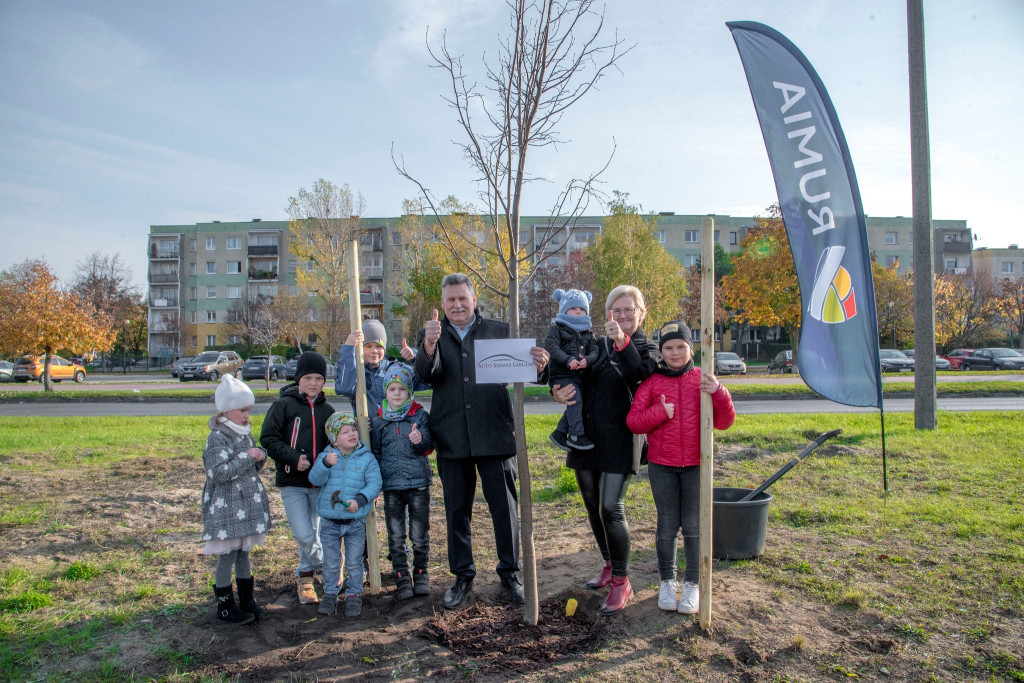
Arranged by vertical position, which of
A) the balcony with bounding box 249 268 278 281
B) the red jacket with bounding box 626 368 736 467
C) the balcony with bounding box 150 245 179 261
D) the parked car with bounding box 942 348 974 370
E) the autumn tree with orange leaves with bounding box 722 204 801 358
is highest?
the balcony with bounding box 150 245 179 261

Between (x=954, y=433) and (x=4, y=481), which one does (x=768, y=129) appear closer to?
(x=954, y=433)

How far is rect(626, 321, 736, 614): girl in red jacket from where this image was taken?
3.73 m

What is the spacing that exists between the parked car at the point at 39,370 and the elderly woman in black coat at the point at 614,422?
39.6 metres

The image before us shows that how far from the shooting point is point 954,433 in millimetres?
9250

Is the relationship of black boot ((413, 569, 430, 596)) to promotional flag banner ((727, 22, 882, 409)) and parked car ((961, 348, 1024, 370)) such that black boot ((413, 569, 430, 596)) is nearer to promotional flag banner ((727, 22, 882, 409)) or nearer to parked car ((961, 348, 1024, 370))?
promotional flag banner ((727, 22, 882, 409))

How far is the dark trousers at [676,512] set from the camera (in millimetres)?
3791

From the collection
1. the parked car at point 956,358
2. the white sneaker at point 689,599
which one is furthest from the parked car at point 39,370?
the parked car at point 956,358

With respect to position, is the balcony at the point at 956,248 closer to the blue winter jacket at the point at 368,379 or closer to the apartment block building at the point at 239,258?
the apartment block building at the point at 239,258

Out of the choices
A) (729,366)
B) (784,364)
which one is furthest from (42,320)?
(784,364)

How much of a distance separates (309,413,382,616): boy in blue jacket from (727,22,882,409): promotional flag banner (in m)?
3.58

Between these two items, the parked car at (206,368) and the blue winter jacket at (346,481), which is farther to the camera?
the parked car at (206,368)

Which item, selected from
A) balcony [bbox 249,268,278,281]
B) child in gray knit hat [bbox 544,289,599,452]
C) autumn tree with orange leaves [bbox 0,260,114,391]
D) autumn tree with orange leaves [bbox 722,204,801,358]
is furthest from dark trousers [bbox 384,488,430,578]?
balcony [bbox 249,268,278,281]

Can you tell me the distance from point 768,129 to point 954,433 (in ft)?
22.5

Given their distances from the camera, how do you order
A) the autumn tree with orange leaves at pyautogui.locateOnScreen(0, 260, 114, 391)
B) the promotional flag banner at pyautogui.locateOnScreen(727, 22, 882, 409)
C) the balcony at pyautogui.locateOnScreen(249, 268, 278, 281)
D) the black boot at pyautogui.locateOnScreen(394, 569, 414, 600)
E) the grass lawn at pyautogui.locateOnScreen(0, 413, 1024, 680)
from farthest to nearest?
the balcony at pyautogui.locateOnScreen(249, 268, 278, 281)
the autumn tree with orange leaves at pyautogui.locateOnScreen(0, 260, 114, 391)
the promotional flag banner at pyautogui.locateOnScreen(727, 22, 882, 409)
the black boot at pyautogui.locateOnScreen(394, 569, 414, 600)
the grass lawn at pyautogui.locateOnScreen(0, 413, 1024, 680)
